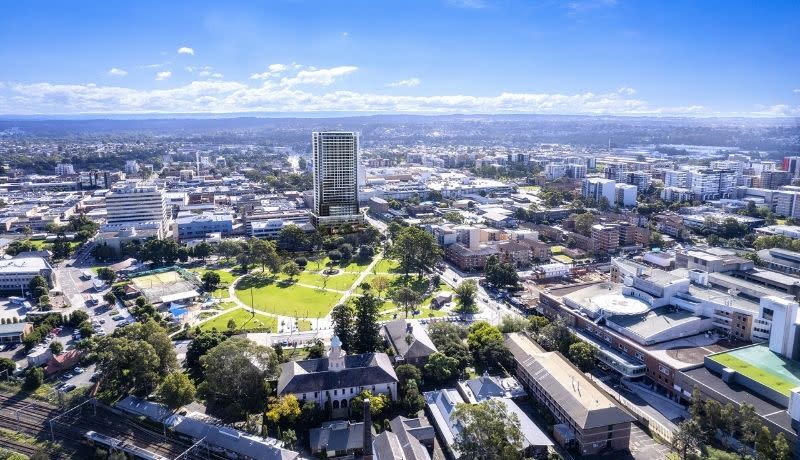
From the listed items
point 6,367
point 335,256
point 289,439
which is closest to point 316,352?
point 289,439

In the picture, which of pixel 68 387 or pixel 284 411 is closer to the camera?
pixel 284 411

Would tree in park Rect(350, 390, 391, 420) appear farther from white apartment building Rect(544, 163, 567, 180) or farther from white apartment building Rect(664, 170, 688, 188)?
white apartment building Rect(544, 163, 567, 180)

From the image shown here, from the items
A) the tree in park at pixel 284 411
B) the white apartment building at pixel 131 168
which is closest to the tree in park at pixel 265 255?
the tree in park at pixel 284 411

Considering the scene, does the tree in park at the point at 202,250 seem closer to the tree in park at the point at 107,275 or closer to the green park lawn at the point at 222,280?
the green park lawn at the point at 222,280

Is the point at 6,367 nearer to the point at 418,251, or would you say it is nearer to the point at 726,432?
the point at 418,251

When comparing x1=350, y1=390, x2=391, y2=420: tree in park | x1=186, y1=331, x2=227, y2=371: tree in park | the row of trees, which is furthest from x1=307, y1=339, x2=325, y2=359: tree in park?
the row of trees

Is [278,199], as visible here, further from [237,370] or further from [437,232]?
[237,370]
